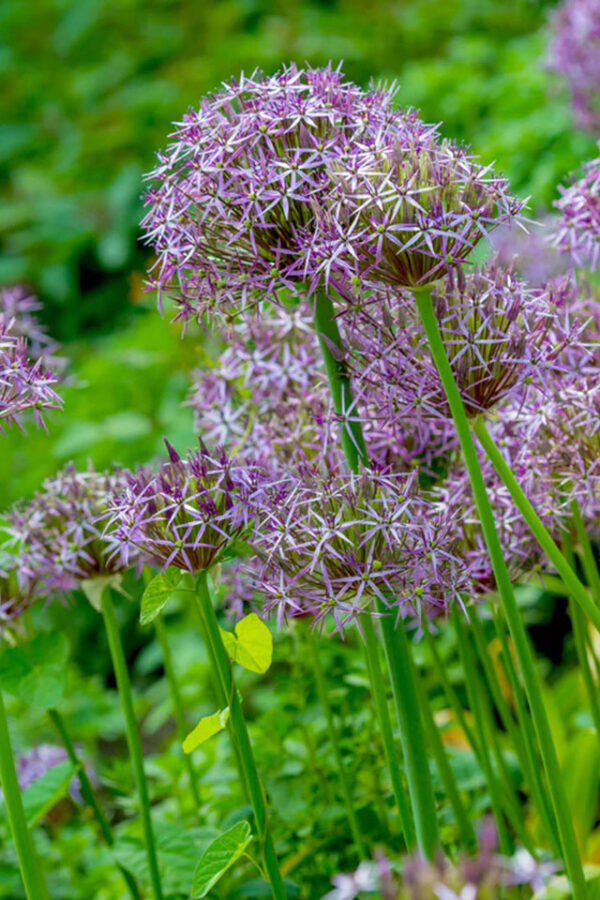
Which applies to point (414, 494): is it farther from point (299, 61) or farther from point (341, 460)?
point (299, 61)

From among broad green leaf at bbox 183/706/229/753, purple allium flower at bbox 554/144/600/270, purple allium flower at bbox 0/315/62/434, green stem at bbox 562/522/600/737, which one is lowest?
green stem at bbox 562/522/600/737

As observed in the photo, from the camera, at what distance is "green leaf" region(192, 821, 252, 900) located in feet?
3.33

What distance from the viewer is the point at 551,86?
150 inches

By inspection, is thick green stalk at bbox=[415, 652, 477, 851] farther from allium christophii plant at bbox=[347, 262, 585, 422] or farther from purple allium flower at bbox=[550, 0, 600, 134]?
purple allium flower at bbox=[550, 0, 600, 134]

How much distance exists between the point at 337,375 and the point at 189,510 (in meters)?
0.21

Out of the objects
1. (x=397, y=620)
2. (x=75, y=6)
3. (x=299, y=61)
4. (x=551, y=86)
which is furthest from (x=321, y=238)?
(x=75, y=6)

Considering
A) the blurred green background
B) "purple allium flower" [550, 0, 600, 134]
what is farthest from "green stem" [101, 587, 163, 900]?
"purple allium flower" [550, 0, 600, 134]

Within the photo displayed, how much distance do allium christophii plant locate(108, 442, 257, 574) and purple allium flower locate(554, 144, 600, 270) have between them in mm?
526

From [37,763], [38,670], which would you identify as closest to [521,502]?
[38,670]

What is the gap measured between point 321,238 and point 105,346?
4.10 metres

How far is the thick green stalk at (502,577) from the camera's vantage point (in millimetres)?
970

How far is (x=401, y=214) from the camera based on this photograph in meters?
0.97

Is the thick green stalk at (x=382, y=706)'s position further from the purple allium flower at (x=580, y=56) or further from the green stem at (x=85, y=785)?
the purple allium flower at (x=580, y=56)

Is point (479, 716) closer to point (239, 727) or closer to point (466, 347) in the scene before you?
point (239, 727)
